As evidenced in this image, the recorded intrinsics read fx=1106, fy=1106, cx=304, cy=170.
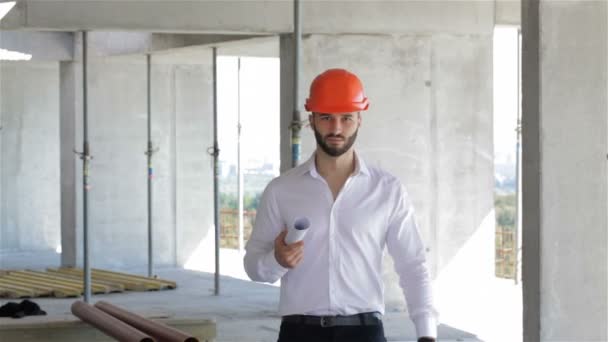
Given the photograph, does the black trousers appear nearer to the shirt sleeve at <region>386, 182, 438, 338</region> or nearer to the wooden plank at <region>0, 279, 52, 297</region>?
the shirt sleeve at <region>386, 182, 438, 338</region>

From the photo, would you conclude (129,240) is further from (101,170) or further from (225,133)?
(225,133)

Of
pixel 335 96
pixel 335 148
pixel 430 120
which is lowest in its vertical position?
pixel 335 148

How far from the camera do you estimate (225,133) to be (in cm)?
2472

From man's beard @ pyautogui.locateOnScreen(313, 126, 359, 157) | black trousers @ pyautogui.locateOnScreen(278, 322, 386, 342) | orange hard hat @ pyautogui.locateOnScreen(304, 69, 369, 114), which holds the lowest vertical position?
black trousers @ pyautogui.locateOnScreen(278, 322, 386, 342)

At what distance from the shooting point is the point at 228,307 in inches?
440

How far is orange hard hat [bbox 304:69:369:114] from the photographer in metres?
3.63

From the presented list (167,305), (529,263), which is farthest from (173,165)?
(529,263)

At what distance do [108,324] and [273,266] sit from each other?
1.93m

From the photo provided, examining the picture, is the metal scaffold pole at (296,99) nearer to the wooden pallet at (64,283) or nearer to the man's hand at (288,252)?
the wooden pallet at (64,283)

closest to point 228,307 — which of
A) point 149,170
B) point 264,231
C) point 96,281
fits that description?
point 96,281

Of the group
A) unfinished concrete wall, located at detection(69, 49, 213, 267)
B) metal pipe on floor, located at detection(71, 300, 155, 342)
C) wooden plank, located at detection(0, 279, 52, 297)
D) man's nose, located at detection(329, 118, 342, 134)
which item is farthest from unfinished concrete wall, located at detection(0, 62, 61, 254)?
man's nose, located at detection(329, 118, 342, 134)

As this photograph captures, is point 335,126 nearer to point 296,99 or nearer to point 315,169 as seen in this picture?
point 315,169

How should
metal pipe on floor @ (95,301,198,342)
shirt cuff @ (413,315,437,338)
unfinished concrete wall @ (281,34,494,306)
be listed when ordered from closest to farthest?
shirt cuff @ (413,315,437,338) < metal pipe on floor @ (95,301,198,342) < unfinished concrete wall @ (281,34,494,306)

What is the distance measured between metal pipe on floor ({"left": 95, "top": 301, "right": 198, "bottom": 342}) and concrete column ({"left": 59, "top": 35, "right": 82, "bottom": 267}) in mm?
8637
